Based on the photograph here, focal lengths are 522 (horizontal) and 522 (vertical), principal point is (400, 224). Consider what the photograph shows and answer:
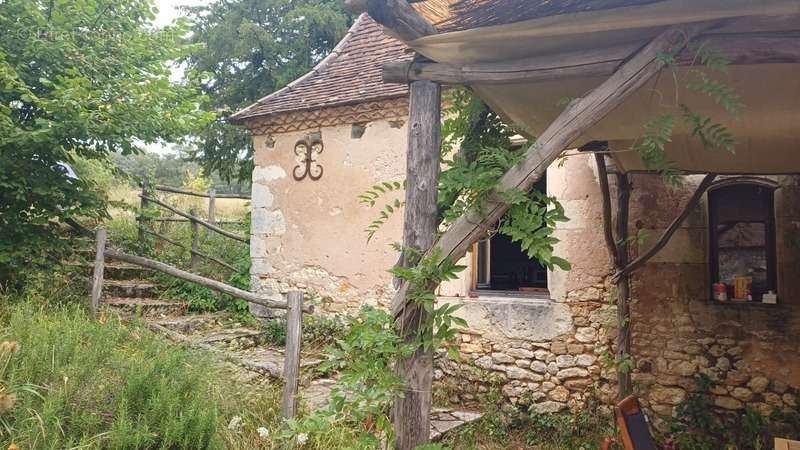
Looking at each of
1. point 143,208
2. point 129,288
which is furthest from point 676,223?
point 143,208

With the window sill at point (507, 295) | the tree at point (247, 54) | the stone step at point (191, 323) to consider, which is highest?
the tree at point (247, 54)

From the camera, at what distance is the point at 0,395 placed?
2605mm

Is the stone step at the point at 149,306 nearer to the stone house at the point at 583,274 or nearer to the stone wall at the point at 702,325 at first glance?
the stone house at the point at 583,274

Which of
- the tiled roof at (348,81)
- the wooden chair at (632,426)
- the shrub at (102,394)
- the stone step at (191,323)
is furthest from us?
the tiled roof at (348,81)

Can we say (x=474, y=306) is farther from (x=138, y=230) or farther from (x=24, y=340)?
(x=138, y=230)

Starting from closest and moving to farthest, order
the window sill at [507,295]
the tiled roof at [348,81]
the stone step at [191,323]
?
1. the window sill at [507,295]
2. the stone step at [191,323]
3. the tiled roof at [348,81]

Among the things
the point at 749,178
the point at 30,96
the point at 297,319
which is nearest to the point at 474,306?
the point at 297,319

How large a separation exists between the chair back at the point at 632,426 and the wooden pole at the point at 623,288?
1061mm

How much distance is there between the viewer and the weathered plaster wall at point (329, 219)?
6.07 metres

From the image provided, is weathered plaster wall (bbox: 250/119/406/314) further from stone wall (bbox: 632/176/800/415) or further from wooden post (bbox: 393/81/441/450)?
wooden post (bbox: 393/81/441/450)

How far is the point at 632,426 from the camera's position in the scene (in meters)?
3.12

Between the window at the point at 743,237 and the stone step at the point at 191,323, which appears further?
the stone step at the point at 191,323

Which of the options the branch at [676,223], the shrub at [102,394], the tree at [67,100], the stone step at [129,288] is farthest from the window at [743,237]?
the stone step at [129,288]

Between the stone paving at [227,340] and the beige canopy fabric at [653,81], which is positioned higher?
the beige canopy fabric at [653,81]
